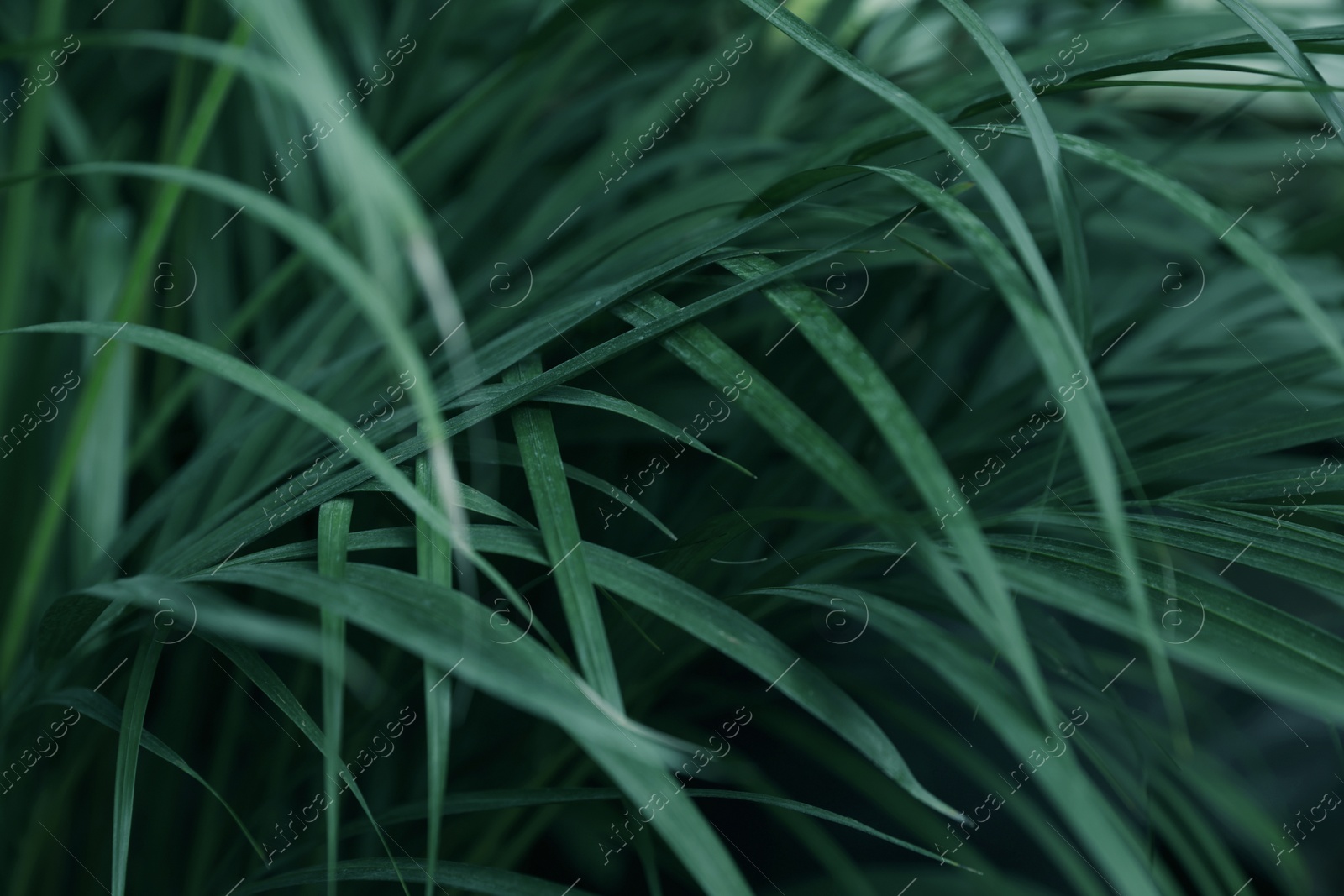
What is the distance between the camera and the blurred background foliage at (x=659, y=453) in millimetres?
190

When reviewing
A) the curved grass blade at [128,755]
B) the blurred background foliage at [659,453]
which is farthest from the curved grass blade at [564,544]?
the curved grass blade at [128,755]

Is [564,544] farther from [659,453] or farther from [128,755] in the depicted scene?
[659,453]

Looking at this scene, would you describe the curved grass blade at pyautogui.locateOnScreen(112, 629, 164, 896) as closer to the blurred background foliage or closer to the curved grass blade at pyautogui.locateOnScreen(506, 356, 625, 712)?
the blurred background foliage

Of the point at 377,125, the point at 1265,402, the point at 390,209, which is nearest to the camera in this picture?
the point at 390,209

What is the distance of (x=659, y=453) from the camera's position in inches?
18.4

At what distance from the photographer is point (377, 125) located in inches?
20.5

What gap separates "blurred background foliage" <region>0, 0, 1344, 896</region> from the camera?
0.62 feet

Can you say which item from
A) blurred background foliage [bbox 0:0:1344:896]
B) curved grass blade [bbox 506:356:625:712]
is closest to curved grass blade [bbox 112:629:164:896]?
blurred background foliage [bbox 0:0:1344:896]

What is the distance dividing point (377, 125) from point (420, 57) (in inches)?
2.3

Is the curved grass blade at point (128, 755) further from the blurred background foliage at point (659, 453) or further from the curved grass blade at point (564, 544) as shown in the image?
the curved grass blade at point (564, 544)

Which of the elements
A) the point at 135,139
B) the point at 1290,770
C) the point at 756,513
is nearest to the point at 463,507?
the point at 756,513

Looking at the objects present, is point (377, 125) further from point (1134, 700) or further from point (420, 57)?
point (1134, 700)

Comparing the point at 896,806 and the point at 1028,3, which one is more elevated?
the point at 1028,3

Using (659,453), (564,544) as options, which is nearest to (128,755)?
(564,544)
